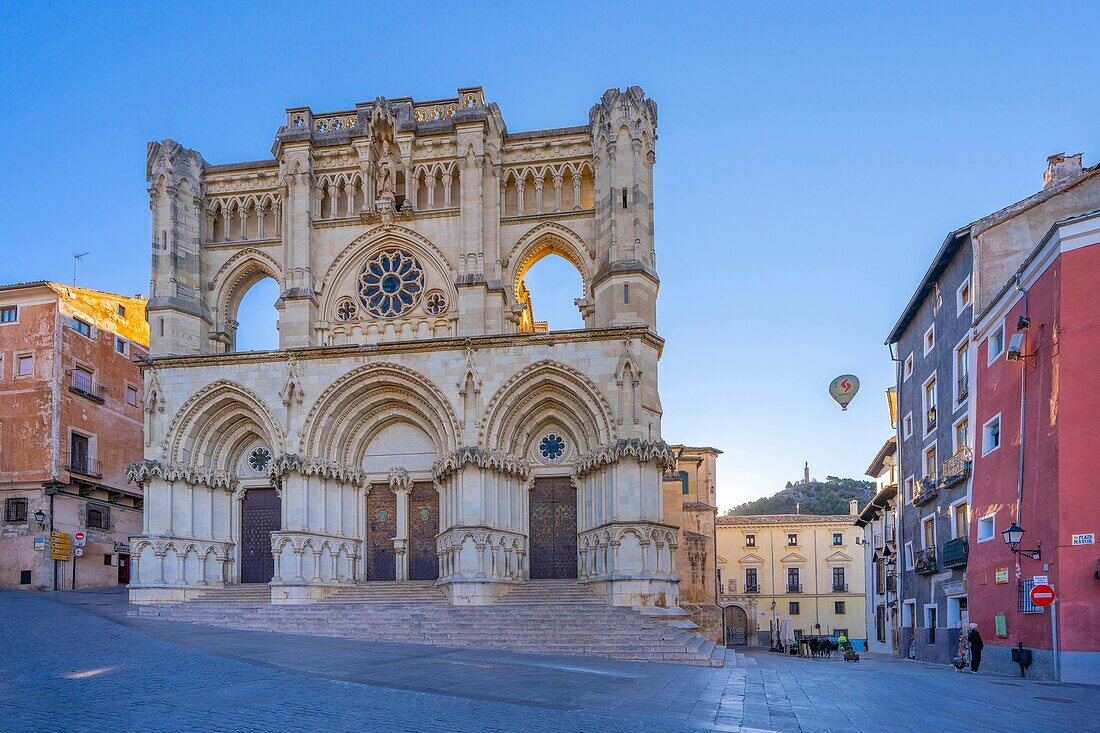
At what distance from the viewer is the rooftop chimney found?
28.9 metres

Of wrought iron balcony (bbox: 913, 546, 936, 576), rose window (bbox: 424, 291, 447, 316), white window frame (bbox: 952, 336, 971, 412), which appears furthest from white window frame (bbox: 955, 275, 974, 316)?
rose window (bbox: 424, 291, 447, 316)

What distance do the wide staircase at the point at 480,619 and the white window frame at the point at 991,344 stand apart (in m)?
9.64

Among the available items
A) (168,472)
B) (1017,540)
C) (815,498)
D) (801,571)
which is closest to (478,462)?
(168,472)

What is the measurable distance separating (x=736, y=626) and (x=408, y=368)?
44.2m

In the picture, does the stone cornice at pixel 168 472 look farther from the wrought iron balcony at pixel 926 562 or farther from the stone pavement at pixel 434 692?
the wrought iron balcony at pixel 926 562

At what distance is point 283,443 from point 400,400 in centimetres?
364

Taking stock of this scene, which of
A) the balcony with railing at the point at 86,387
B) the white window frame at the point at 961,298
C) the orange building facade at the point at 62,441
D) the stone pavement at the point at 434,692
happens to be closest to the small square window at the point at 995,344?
the white window frame at the point at 961,298

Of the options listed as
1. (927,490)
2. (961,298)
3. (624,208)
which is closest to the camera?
(961,298)

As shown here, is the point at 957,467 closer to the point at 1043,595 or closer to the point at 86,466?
the point at 1043,595

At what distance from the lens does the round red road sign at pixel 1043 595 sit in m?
18.5

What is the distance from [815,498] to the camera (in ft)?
318

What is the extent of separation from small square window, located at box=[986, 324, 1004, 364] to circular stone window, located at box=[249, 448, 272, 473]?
20939 mm

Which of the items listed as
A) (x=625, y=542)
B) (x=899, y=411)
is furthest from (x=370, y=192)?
(x=899, y=411)

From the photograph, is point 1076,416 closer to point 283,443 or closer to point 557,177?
point 557,177
